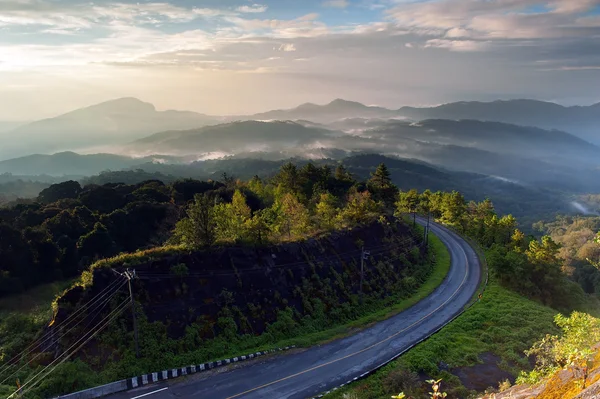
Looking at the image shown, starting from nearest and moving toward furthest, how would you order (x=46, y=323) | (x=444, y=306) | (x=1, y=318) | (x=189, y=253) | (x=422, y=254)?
1. (x=46, y=323)
2. (x=1, y=318)
3. (x=189, y=253)
4. (x=444, y=306)
5. (x=422, y=254)

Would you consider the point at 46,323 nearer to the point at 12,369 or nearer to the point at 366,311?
the point at 12,369

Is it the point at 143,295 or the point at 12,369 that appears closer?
the point at 12,369

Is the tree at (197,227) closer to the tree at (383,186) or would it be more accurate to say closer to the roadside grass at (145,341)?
the roadside grass at (145,341)

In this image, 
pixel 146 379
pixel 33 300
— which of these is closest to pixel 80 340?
pixel 146 379

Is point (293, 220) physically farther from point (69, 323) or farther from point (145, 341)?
point (69, 323)

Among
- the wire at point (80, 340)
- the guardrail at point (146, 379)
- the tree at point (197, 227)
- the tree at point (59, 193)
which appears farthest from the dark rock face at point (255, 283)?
the tree at point (59, 193)

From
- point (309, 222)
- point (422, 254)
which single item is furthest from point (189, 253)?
point (422, 254)
